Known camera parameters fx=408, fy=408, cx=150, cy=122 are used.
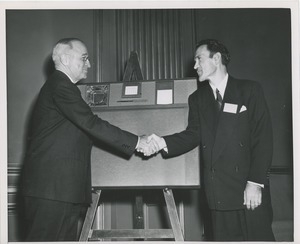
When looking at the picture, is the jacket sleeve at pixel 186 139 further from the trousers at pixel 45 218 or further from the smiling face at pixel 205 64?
the trousers at pixel 45 218

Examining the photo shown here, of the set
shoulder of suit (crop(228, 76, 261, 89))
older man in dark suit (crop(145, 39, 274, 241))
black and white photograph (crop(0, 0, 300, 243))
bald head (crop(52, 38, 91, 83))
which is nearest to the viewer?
black and white photograph (crop(0, 0, 300, 243))

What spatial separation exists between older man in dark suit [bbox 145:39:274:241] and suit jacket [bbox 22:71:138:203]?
0.41 metres

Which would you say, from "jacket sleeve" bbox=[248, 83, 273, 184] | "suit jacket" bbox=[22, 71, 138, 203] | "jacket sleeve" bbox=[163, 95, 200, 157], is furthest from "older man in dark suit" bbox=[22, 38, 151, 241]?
"jacket sleeve" bbox=[248, 83, 273, 184]

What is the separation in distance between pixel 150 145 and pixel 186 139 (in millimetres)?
268

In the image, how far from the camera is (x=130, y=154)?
116 inches

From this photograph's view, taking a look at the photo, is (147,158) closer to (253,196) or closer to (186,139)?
(186,139)

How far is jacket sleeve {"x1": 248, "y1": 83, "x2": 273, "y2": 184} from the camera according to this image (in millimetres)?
2855

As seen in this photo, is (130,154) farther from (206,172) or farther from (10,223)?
(10,223)

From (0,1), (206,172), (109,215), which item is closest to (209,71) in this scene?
(206,172)

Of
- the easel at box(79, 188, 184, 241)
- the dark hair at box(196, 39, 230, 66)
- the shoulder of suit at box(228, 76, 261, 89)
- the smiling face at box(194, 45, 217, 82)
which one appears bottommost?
the easel at box(79, 188, 184, 241)

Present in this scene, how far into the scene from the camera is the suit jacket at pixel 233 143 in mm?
2885

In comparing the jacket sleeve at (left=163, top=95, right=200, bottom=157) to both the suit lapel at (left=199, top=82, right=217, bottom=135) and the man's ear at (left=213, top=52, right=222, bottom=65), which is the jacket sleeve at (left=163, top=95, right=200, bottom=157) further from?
the man's ear at (left=213, top=52, right=222, bottom=65)

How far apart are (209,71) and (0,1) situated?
1.57m

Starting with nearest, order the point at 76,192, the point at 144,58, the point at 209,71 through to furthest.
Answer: the point at 76,192 → the point at 209,71 → the point at 144,58
